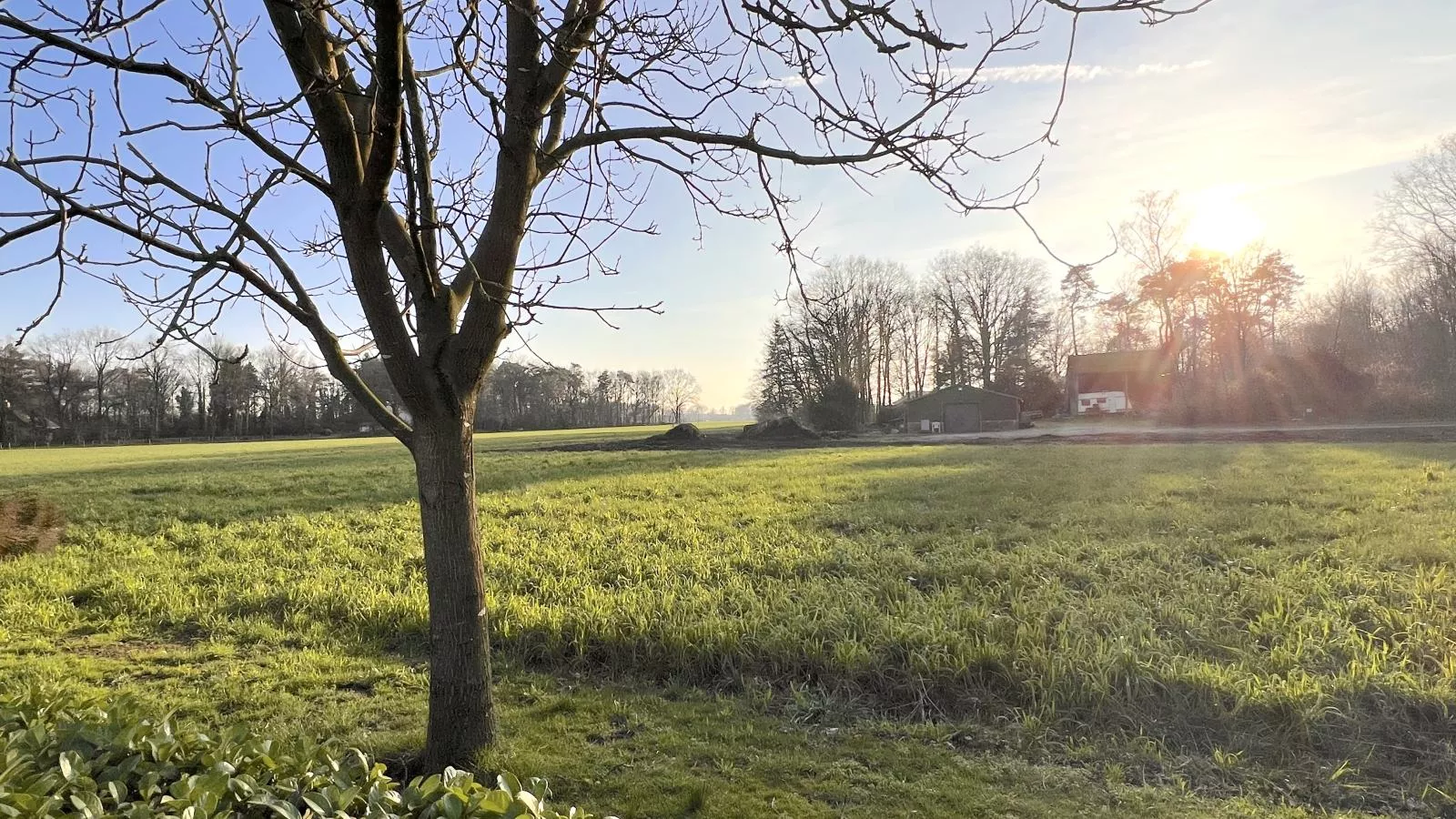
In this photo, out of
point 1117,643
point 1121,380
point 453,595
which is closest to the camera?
point 453,595

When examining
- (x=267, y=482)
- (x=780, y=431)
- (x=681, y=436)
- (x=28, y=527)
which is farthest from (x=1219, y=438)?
(x=28, y=527)

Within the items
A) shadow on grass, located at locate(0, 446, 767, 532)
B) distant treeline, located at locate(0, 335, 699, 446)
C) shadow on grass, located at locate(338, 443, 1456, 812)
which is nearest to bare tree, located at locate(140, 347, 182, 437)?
distant treeline, located at locate(0, 335, 699, 446)

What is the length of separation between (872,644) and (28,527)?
1105 centimetres

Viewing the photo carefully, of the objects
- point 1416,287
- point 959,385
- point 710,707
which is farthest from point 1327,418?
point 710,707

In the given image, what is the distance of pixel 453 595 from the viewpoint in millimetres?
3010

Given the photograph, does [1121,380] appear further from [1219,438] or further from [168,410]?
[168,410]

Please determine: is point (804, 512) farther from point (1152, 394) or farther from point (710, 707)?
point (1152, 394)

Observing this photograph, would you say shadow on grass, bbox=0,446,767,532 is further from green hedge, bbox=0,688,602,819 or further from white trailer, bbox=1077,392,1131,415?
white trailer, bbox=1077,392,1131,415

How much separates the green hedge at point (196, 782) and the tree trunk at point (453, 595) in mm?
812

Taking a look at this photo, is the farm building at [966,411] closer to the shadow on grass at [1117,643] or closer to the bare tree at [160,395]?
the shadow on grass at [1117,643]

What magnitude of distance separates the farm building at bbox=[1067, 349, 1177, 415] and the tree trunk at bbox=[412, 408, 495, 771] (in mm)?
47239

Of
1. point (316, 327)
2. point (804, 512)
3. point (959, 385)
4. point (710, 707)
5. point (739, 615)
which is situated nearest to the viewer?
point (316, 327)

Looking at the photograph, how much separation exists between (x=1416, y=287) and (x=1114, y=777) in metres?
45.1

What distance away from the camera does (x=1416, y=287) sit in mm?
34094
